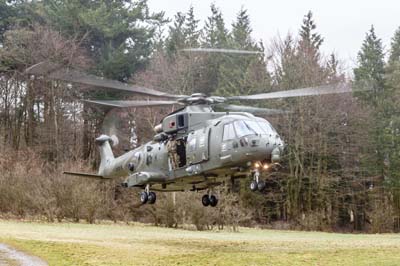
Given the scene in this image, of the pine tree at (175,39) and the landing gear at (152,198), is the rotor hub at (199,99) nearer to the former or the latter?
the landing gear at (152,198)

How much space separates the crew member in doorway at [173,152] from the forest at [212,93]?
1229 centimetres

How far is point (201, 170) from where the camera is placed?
15.2 metres

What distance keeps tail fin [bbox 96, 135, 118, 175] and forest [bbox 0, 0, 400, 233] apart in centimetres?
853

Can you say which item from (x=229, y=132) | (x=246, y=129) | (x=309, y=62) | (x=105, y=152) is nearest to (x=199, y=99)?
(x=229, y=132)

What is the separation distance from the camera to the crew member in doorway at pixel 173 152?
16.1 m

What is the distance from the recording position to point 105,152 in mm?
19766

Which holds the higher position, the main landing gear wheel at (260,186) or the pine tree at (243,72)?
the pine tree at (243,72)

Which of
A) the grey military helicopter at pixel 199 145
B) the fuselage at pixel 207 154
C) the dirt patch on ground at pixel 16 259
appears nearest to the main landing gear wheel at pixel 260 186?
the grey military helicopter at pixel 199 145

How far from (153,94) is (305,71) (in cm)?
2113

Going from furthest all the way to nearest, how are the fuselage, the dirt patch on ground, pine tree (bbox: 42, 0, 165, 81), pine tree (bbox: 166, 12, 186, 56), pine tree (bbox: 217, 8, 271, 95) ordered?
pine tree (bbox: 166, 12, 186, 56) < pine tree (bbox: 42, 0, 165, 81) < pine tree (bbox: 217, 8, 271, 95) < the fuselage < the dirt patch on ground

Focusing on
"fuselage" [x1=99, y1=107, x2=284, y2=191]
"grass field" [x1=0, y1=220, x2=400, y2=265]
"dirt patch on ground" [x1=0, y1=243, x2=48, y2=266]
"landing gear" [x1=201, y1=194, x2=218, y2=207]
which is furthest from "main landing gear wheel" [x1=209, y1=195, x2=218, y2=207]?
"dirt patch on ground" [x1=0, y1=243, x2=48, y2=266]

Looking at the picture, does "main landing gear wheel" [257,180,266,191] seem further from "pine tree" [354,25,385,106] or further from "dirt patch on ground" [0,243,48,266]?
"pine tree" [354,25,385,106]

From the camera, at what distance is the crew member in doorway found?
16141 millimetres

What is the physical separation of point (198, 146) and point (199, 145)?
48 millimetres
